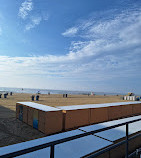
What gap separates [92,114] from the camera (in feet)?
37.7

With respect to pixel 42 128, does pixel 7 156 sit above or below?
above

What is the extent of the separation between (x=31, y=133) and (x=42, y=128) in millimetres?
950

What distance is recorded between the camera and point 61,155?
12.6 feet

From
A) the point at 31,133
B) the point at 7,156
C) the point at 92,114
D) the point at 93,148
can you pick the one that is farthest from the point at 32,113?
the point at 7,156

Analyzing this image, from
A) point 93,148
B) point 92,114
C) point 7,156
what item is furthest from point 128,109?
point 7,156

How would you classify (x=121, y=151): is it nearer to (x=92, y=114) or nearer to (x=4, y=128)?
(x=92, y=114)

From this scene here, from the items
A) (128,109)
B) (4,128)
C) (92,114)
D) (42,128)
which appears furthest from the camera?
(128,109)

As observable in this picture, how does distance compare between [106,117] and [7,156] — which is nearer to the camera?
[7,156]

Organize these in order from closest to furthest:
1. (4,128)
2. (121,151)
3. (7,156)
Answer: (7,156) < (121,151) < (4,128)

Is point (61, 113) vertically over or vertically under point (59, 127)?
over

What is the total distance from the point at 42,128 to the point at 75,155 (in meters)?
6.22

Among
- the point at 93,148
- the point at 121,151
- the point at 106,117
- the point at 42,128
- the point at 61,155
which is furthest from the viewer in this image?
the point at 106,117

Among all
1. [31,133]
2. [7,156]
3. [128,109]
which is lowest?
[31,133]

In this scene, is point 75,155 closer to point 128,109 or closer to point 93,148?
point 93,148
